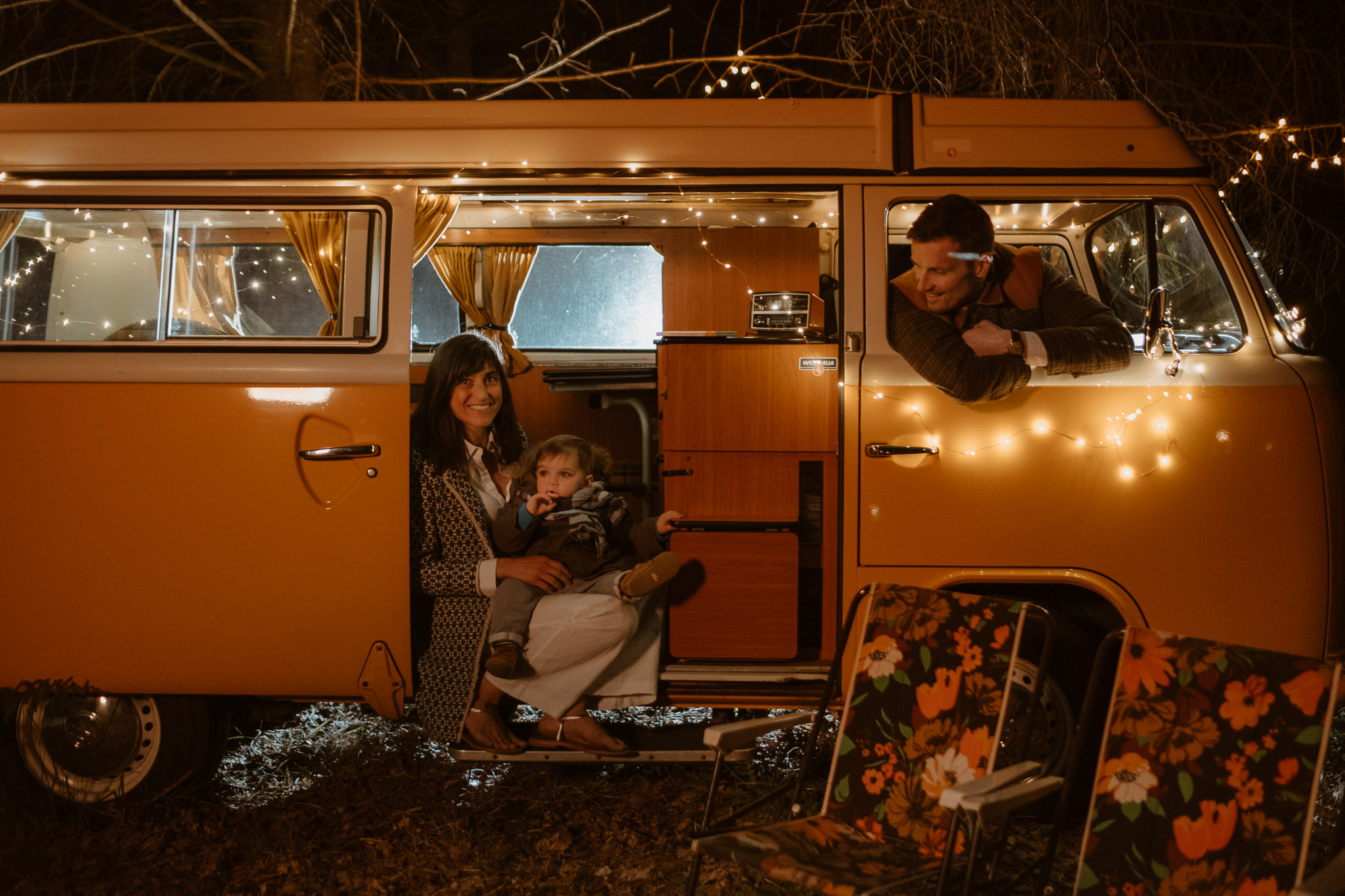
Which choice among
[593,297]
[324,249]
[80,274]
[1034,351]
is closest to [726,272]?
[593,297]

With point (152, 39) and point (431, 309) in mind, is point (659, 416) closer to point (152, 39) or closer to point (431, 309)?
point (431, 309)

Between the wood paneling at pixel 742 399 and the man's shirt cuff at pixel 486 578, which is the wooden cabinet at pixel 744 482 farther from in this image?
the man's shirt cuff at pixel 486 578

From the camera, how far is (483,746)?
12.5 feet

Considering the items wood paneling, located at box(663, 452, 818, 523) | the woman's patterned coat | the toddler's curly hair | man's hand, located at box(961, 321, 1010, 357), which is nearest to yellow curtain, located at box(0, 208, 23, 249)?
the woman's patterned coat

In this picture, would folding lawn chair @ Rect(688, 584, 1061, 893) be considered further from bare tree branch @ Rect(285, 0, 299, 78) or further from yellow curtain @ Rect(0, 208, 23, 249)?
bare tree branch @ Rect(285, 0, 299, 78)

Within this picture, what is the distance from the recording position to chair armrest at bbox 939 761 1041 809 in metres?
2.47

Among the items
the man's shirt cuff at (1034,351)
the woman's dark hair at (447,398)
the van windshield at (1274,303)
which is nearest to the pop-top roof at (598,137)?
the van windshield at (1274,303)

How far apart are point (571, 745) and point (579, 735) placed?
53 mm

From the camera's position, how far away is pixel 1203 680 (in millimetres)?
2686

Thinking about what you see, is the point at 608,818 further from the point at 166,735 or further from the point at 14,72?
the point at 14,72

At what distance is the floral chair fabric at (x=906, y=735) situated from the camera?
2895 millimetres

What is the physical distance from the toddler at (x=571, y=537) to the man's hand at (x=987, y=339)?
1.42m

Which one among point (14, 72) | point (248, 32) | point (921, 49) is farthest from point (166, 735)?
point (248, 32)

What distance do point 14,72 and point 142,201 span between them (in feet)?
23.0
